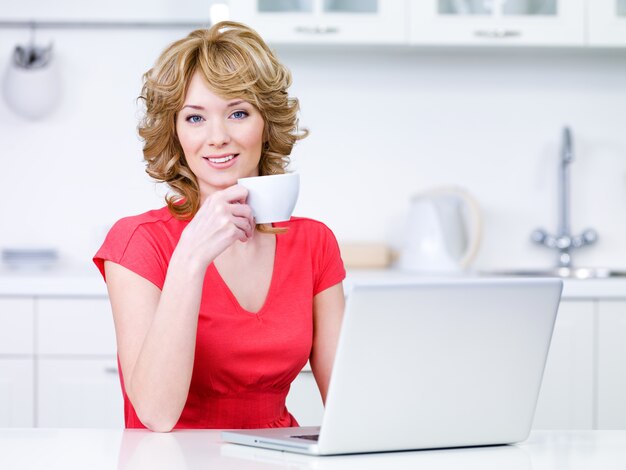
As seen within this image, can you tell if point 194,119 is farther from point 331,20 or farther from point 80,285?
point 331,20

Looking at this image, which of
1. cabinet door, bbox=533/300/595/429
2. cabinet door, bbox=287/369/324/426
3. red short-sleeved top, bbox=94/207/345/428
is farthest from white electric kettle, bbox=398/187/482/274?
red short-sleeved top, bbox=94/207/345/428

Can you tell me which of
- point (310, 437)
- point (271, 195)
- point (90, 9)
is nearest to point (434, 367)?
point (310, 437)

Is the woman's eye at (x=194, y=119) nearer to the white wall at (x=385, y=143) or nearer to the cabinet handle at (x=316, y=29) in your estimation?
the cabinet handle at (x=316, y=29)

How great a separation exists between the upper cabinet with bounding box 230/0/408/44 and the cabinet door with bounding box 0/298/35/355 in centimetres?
103

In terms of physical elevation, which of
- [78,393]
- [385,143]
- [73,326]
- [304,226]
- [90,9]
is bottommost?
[78,393]

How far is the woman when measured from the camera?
4.89 feet

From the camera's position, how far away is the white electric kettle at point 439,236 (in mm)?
2973

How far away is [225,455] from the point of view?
3.56 feet

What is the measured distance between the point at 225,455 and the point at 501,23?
6.88 feet

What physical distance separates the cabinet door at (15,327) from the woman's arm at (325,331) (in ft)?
4.11

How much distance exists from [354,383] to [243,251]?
2.18 feet

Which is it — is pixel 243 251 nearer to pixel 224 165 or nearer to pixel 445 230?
pixel 224 165

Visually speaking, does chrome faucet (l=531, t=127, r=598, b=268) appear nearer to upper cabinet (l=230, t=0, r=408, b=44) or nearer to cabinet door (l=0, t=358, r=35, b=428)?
upper cabinet (l=230, t=0, r=408, b=44)

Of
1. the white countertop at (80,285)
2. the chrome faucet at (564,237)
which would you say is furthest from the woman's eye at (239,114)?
the chrome faucet at (564,237)
